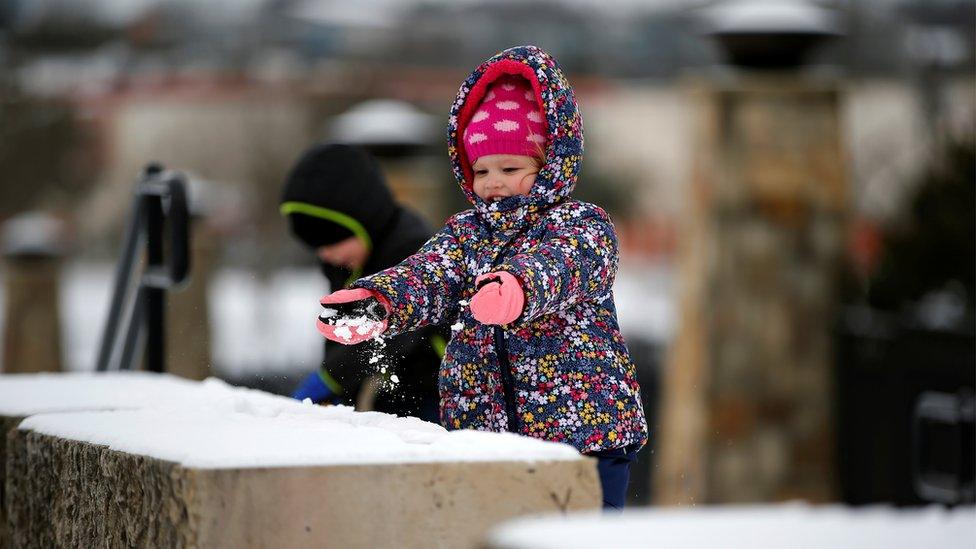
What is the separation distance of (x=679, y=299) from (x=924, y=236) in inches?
72.9

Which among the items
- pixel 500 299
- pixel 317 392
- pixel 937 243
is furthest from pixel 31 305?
pixel 500 299

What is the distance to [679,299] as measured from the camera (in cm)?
990

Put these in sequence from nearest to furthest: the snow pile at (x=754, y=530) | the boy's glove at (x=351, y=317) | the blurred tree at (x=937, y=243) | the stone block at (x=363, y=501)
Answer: the snow pile at (x=754, y=530), the stone block at (x=363, y=501), the boy's glove at (x=351, y=317), the blurred tree at (x=937, y=243)

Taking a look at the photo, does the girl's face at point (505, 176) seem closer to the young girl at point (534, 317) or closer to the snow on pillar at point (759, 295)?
the young girl at point (534, 317)

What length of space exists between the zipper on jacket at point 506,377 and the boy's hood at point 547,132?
24cm

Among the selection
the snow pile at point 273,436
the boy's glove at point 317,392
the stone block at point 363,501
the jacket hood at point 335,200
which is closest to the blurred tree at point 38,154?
the jacket hood at point 335,200

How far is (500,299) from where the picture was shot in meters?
2.88

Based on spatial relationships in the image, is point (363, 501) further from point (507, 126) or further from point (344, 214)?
point (344, 214)

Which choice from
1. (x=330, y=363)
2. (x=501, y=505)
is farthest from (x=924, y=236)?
(x=501, y=505)

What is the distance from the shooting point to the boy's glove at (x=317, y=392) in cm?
426

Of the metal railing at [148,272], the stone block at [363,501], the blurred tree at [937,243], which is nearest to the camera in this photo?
the stone block at [363,501]

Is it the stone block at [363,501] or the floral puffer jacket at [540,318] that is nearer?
the stone block at [363,501]

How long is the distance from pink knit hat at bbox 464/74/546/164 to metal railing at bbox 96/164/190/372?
7.53ft

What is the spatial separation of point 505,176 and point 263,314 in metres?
16.9
